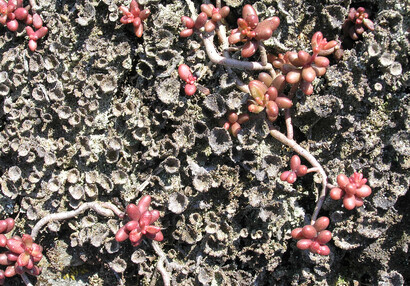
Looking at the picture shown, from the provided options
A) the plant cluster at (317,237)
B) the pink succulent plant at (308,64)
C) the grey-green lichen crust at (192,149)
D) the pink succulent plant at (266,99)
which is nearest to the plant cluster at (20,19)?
the grey-green lichen crust at (192,149)

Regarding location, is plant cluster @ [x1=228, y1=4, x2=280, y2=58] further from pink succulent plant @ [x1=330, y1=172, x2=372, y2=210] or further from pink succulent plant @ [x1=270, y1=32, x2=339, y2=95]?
pink succulent plant @ [x1=330, y1=172, x2=372, y2=210]

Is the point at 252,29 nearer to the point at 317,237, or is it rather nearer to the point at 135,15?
the point at 135,15

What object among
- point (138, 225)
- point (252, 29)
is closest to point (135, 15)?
point (252, 29)

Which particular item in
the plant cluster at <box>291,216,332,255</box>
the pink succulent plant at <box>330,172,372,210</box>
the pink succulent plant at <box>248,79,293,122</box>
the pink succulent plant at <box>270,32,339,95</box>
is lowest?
the plant cluster at <box>291,216,332,255</box>

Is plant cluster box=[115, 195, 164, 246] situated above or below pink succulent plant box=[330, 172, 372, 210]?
below

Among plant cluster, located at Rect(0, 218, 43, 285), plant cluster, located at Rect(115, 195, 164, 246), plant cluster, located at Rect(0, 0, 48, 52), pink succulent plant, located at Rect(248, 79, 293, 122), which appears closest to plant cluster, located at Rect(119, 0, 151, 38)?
plant cluster, located at Rect(0, 0, 48, 52)

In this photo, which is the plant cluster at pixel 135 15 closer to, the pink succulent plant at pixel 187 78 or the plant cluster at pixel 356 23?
the pink succulent plant at pixel 187 78

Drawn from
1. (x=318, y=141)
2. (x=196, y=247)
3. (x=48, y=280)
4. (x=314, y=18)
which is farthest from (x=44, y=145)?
(x=314, y=18)
